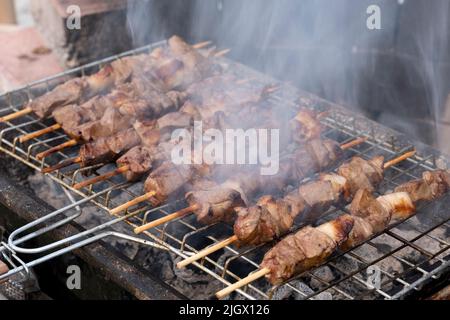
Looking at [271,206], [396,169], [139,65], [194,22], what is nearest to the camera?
[271,206]

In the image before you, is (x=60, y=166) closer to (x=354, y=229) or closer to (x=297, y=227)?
(x=297, y=227)

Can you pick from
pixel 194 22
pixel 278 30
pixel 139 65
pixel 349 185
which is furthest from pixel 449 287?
pixel 194 22

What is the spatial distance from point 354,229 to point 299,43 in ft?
11.1

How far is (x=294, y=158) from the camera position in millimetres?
4980

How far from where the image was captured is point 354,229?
4.29 meters

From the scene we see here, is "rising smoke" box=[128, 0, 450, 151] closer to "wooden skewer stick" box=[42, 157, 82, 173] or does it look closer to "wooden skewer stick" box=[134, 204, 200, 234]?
"wooden skewer stick" box=[42, 157, 82, 173]

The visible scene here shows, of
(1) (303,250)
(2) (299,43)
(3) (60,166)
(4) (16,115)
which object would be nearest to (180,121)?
(3) (60,166)

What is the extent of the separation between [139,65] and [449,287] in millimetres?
3332

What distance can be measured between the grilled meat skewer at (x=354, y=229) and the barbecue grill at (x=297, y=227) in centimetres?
7

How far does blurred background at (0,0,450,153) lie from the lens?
6500 mm

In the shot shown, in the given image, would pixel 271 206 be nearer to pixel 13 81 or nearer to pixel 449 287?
pixel 449 287

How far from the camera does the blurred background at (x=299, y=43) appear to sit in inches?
256

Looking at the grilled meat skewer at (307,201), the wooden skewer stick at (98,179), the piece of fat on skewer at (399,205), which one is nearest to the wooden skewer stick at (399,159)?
the grilled meat skewer at (307,201)

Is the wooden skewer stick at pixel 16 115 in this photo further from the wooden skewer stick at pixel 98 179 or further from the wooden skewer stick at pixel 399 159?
the wooden skewer stick at pixel 399 159
